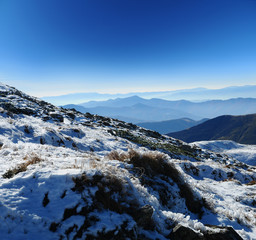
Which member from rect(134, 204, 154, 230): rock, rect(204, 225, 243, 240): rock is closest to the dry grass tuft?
rect(134, 204, 154, 230): rock

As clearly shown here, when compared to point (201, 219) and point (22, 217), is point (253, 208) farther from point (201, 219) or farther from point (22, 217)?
point (22, 217)

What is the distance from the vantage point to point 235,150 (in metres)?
101

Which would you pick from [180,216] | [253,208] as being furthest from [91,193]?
[253,208]

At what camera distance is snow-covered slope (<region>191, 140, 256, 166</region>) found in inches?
3288

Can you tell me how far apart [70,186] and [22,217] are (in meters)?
1.11

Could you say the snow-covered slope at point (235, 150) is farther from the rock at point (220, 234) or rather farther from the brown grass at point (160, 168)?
the rock at point (220, 234)

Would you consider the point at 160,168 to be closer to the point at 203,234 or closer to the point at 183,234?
the point at 203,234

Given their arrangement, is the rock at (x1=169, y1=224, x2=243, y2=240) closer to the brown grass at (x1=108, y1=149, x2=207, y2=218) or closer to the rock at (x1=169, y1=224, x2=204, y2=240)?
the rock at (x1=169, y1=224, x2=204, y2=240)

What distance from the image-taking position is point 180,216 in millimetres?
4598

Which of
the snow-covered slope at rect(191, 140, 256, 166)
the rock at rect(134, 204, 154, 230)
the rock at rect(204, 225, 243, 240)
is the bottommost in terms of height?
the snow-covered slope at rect(191, 140, 256, 166)

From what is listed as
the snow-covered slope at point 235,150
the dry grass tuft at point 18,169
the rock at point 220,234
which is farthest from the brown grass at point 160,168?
the snow-covered slope at point 235,150

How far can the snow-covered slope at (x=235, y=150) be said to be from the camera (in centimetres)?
8351

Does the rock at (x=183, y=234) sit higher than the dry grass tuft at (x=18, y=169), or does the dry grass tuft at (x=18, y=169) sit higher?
the dry grass tuft at (x=18, y=169)

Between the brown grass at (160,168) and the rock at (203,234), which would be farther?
the brown grass at (160,168)
